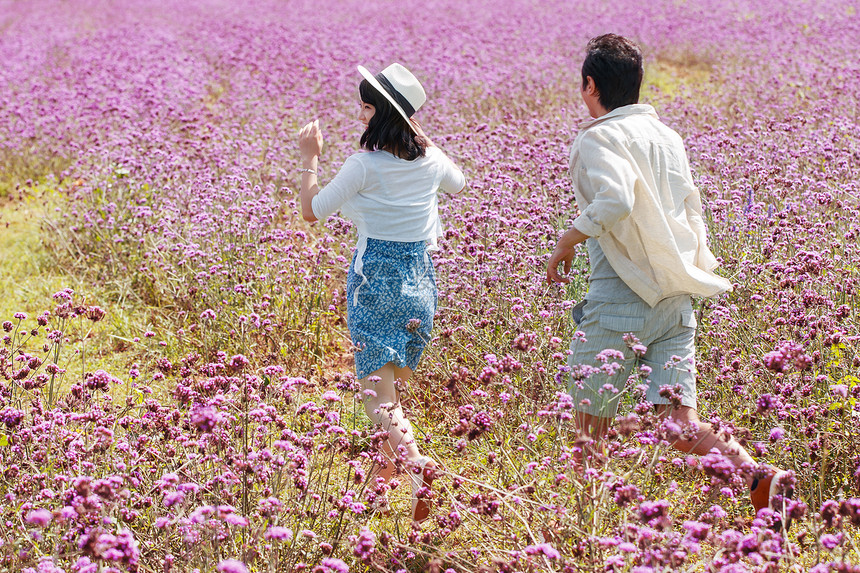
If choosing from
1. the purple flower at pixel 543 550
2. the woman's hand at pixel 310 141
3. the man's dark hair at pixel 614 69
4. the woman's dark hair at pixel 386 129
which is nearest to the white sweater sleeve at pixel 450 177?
the woman's dark hair at pixel 386 129

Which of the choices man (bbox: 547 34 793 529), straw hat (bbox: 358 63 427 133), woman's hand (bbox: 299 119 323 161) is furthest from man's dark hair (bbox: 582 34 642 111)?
woman's hand (bbox: 299 119 323 161)

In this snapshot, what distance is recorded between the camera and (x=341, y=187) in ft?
10.6

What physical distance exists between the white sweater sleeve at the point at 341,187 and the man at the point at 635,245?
0.82 meters

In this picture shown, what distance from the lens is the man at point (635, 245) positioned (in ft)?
9.39

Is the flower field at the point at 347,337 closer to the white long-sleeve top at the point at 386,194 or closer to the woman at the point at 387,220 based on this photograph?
the woman at the point at 387,220

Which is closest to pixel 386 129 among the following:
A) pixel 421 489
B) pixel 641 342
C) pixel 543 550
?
pixel 641 342

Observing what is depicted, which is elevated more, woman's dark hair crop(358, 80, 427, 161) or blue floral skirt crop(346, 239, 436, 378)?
woman's dark hair crop(358, 80, 427, 161)

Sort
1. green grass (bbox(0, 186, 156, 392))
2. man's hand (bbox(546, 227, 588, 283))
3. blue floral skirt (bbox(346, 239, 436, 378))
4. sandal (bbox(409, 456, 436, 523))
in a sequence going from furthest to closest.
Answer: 1. green grass (bbox(0, 186, 156, 392))
2. blue floral skirt (bbox(346, 239, 436, 378))
3. man's hand (bbox(546, 227, 588, 283))
4. sandal (bbox(409, 456, 436, 523))

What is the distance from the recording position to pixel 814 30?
13594 mm

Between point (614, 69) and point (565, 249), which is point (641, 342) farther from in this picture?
point (614, 69)

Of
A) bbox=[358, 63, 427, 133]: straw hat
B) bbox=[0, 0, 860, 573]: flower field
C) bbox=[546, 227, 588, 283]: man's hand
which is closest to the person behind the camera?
bbox=[0, 0, 860, 573]: flower field

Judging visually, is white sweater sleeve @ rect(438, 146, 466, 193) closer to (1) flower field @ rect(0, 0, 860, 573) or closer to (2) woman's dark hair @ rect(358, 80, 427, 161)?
(2) woman's dark hair @ rect(358, 80, 427, 161)

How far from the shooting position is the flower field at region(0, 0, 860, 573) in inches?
98.7

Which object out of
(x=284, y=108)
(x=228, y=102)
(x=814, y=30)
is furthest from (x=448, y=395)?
(x=814, y=30)
